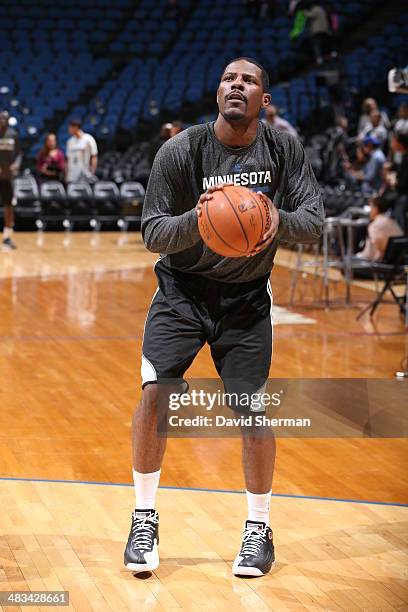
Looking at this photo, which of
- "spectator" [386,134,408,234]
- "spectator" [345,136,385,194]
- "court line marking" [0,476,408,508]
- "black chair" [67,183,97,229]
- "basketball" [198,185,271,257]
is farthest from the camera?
"black chair" [67,183,97,229]

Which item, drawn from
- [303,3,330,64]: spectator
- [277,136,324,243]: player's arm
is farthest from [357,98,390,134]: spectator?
[277,136,324,243]: player's arm

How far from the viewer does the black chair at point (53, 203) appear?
17.1 meters

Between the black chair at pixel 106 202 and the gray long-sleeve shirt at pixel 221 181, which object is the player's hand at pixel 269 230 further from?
the black chair at pixel 106 202

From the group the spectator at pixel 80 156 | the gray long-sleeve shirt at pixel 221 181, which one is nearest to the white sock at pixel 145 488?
the gray long-sleeve shirt at pixel 221 181

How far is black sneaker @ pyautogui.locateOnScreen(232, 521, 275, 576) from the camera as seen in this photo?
3955 mm

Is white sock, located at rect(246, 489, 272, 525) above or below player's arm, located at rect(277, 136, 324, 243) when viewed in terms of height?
below

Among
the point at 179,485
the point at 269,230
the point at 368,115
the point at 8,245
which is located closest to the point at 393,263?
the point at 179,485

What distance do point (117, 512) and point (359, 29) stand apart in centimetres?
1842

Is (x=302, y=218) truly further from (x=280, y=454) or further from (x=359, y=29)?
(x=359, y=29)

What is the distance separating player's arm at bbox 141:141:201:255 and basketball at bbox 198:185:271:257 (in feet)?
0.56

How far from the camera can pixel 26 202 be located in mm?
17016

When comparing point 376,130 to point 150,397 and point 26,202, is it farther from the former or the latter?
point 150,397

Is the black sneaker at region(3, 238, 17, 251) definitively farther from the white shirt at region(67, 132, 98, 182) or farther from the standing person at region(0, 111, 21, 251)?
the white shirt at region(67, 132, 98, 182)

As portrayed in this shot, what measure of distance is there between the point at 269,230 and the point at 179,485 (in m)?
1.82
